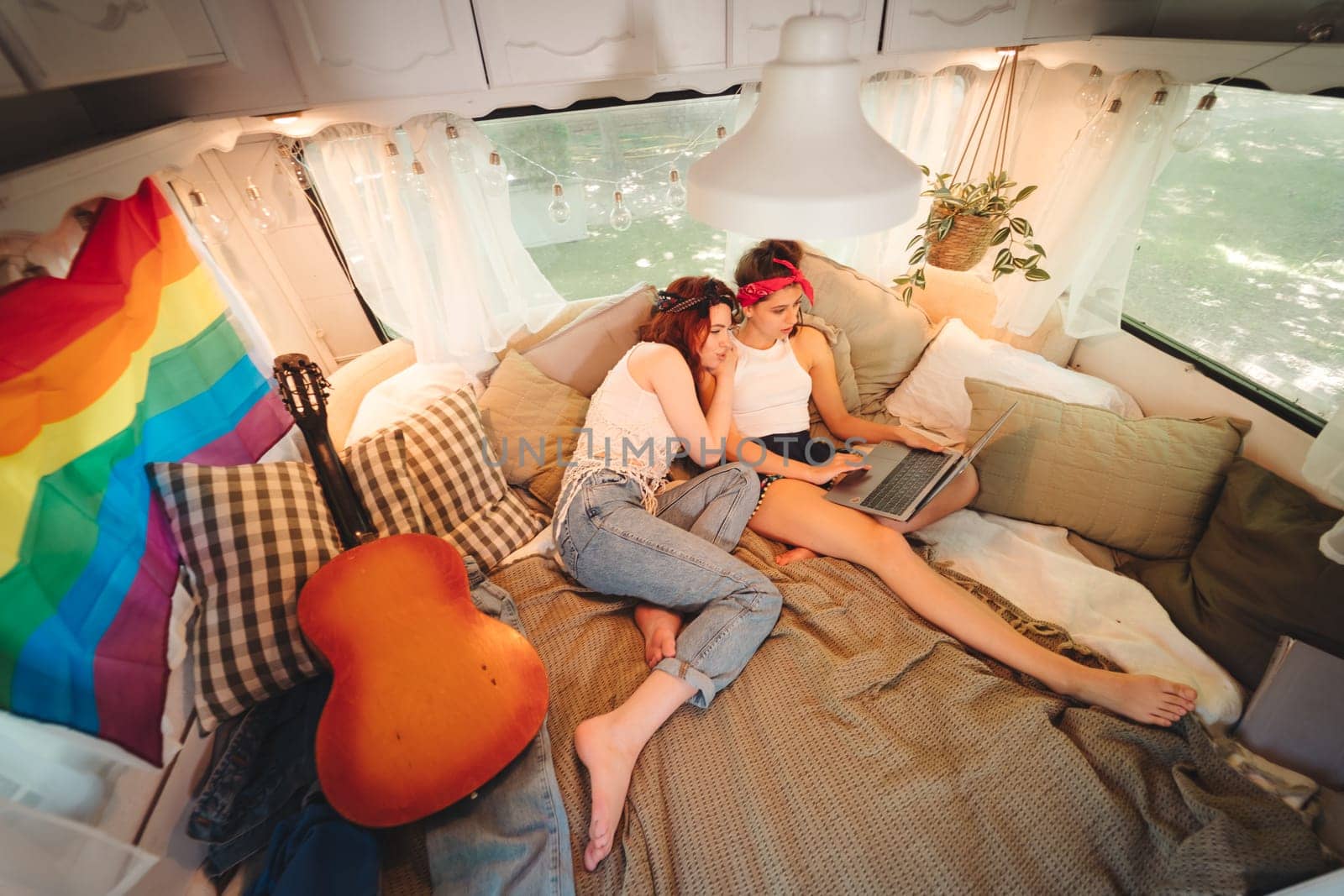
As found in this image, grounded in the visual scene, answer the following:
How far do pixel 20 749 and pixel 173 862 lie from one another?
38 centimetres

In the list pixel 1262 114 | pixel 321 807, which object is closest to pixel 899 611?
pixel 321 807

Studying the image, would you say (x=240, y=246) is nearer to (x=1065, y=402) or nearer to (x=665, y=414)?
(x=665, y=414)

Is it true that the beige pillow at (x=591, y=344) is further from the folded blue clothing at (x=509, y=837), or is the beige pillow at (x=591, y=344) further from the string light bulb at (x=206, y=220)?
the folded blue clothing at (x=509, y=837)

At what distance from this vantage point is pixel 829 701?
1174mm

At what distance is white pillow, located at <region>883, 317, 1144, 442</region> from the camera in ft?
5.72

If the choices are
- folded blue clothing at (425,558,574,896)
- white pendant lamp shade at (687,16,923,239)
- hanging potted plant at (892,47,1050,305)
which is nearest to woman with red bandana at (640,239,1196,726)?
folded blue clothing at (425,558,574,896)

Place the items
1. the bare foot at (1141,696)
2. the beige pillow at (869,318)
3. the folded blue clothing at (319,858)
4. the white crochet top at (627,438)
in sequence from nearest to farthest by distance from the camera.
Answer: the folded blue clothing at (319,858), the bare foot at (1141,696), the white crochet top at (627,438), the beige pillow at (869,318)

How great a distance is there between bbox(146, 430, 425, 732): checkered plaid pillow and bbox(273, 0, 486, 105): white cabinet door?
89cm

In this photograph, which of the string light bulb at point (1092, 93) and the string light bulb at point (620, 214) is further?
the string light bulb at point (620, 214)

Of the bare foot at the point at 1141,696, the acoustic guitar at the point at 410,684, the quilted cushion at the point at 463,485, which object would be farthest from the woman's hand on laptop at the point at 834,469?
the acoustic guitar at the point at 410,684

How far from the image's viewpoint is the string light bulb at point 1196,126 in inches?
51.1

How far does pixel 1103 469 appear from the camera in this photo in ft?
4.84

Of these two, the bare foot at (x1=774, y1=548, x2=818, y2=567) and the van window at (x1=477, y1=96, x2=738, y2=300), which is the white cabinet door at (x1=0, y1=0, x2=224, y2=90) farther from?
the bare foot at (x1=774, y1=548, x2=818, y2=567)

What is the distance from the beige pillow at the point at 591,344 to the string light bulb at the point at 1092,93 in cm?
153
